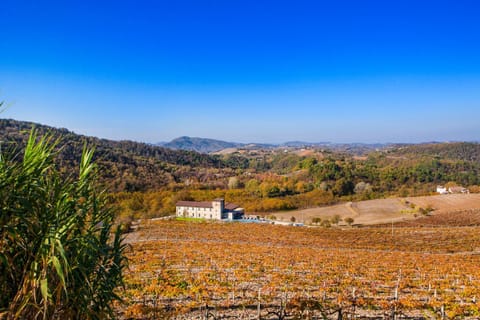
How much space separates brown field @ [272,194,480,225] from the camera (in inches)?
2689

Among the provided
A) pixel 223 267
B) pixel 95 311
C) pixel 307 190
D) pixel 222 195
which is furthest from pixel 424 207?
pixel 95 311

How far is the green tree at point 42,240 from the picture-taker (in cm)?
291

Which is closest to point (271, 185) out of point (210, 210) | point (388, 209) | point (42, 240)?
point (210, 210)

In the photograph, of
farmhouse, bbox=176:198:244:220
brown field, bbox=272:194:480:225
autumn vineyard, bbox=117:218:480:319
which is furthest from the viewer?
brown field, bbox=272:194:480:225

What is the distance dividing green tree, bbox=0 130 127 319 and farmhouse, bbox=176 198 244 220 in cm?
6208

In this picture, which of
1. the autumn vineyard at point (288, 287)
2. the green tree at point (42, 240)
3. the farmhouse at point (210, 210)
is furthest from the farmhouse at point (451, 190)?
the green tree at point (42, 240)

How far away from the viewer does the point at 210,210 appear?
217 ft

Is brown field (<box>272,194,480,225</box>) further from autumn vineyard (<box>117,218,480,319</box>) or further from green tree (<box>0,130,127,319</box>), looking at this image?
green tree (<box>0,130,127,319</box>)

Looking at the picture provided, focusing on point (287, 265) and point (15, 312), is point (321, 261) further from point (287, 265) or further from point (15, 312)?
point (15, 312)

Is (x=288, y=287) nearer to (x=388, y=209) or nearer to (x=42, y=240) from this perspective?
(x=42, y=240)

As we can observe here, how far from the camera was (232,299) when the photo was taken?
12.9m

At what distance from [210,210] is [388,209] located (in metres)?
41.1

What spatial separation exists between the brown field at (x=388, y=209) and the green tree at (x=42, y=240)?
218ft

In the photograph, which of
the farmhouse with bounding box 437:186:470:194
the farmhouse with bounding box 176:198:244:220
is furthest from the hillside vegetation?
the farmhouse with bounding box 176:198:244:220
